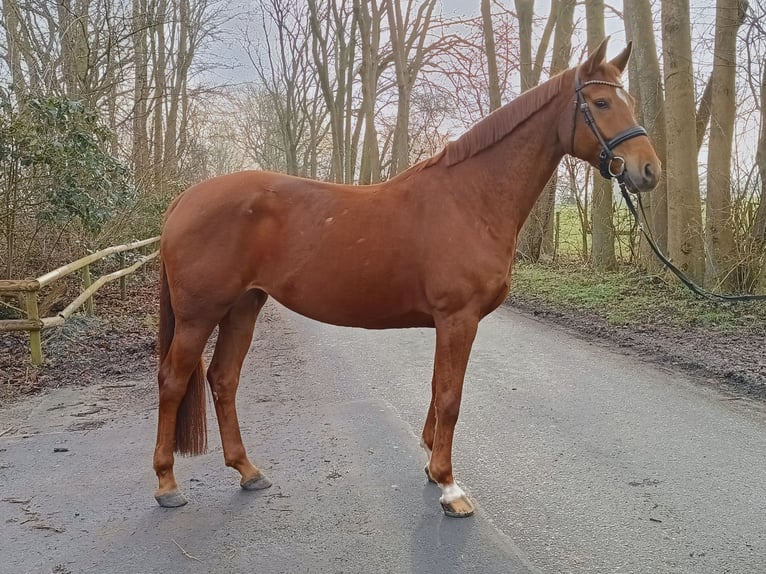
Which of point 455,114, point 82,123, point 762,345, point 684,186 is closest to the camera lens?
point 762,345

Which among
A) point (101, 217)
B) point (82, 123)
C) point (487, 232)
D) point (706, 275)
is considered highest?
point (82, 123)

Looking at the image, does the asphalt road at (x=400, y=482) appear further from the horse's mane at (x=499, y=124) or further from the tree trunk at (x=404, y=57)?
the tree trunk at (x=404, y=57)

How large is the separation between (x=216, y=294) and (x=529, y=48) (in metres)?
13.3

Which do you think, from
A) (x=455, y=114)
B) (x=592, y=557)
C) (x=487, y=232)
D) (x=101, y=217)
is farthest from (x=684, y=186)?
(x=455, y=114)

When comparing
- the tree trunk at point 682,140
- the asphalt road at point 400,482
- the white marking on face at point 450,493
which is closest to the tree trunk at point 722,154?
the tree trunk at point 682,140

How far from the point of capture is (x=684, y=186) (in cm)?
836

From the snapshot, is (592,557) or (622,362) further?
(622,362)

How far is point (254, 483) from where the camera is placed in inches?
121

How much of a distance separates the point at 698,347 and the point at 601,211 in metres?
6.13

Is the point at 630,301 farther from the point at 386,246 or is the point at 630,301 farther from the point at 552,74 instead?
the point at 552,74

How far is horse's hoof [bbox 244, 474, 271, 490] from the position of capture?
3064 millimetres

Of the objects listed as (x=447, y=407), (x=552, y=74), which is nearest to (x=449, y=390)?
(x=447, y=407)

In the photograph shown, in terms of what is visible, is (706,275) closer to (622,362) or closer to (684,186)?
(684,186)

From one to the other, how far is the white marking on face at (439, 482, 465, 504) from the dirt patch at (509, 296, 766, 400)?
283 cm
